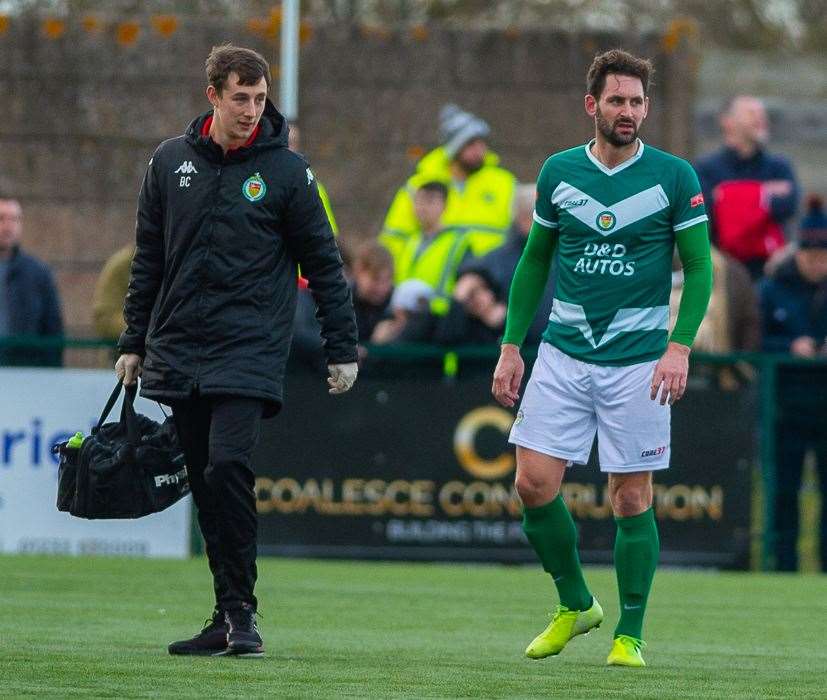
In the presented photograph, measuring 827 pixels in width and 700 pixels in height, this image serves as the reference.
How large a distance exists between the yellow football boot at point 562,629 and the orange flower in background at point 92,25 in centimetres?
898

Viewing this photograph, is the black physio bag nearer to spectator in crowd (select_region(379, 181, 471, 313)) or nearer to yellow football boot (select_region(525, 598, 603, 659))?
yellow football boot (select_region(525, 598, 603, 659))

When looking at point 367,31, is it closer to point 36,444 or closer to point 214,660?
point 36,444

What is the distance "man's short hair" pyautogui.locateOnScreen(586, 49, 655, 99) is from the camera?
720 centimetres

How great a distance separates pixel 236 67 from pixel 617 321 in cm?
161

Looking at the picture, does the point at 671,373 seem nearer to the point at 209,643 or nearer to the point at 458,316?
the point at 209,643

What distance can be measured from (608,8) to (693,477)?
48.5 feet

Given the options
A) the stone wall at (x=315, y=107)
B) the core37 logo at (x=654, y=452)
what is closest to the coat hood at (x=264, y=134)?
the core37 logo at (x=654, y=452)

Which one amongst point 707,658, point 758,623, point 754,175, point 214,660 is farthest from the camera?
point 754,175

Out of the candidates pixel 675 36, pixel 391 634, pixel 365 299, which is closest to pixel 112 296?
pixel 365 299

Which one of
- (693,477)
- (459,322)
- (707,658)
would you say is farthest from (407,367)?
(707,658)

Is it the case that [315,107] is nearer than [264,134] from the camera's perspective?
No

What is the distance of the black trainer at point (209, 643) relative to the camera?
23.9 feet

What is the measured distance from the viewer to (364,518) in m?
13.0

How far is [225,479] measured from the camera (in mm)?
7137
